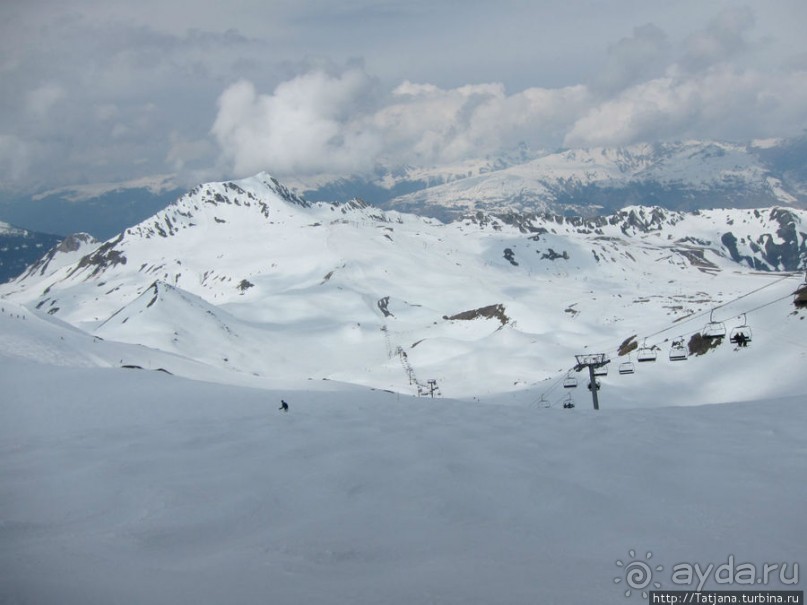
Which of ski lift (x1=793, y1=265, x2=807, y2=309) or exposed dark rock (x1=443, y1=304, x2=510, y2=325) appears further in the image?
exposed dark rock (x1=443, y1=304, x2=510, y2=325)

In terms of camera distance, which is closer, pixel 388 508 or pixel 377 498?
pixel 388 508

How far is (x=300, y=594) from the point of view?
21.3 ft

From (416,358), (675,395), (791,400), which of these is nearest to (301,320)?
(416,358)

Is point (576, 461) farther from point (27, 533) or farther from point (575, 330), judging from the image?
point (575, 330)

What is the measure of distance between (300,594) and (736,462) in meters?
9.97

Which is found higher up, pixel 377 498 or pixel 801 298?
pixel 801 298

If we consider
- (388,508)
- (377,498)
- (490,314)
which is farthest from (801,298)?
(490,314)

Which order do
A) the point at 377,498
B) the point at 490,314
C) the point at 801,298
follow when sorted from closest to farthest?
the point at 377,498, the point at 801,298, the point at 490,314

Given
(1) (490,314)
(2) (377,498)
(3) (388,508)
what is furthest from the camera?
(1) (490,314)

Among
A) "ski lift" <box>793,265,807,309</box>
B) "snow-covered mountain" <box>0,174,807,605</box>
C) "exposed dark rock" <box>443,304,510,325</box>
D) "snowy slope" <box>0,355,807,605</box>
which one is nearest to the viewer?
"snowy slope" <box>0,355,807,605</box>

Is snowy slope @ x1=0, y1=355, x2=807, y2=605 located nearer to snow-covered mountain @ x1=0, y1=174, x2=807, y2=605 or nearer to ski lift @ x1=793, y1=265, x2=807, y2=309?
snow-covered mountain @ x1=0, y1=174, x2=807, y2=605

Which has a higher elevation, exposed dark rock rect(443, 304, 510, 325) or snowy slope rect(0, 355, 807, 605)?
exposed dark rock rect(443, 304, 510, 325)

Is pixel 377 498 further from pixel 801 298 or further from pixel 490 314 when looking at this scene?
pixel 490 314

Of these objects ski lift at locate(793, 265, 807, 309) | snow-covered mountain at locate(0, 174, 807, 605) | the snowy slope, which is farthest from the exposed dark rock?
the snowy slope
